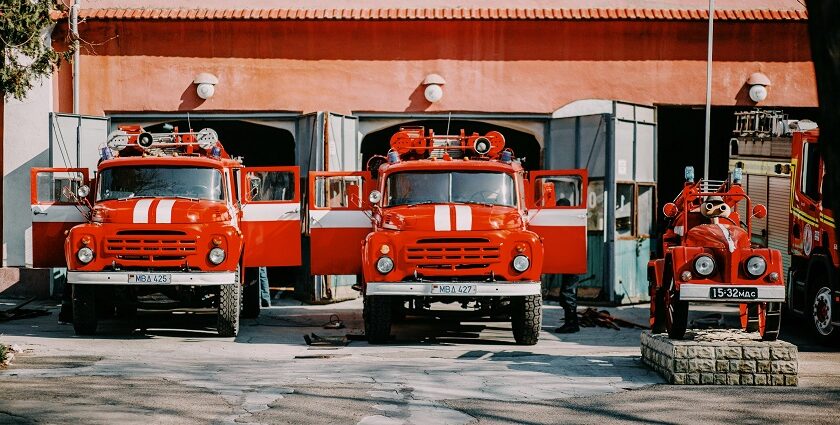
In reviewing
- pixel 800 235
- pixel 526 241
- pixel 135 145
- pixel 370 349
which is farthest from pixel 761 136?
pixel 135 145

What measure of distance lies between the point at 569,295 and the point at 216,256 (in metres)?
4.21

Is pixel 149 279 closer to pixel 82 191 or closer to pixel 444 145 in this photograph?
pixel 82 191

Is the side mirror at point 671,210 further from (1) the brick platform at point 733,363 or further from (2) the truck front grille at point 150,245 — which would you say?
(2) the truck front grille at point 150,245

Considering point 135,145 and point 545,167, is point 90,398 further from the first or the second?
point 545,167

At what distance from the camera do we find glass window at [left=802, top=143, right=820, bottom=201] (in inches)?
531

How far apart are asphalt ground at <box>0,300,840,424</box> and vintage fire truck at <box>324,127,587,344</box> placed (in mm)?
539

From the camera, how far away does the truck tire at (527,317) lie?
1257 centimetres

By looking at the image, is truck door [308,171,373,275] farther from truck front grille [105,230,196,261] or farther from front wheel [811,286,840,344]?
front wheel [811,286,840,344]

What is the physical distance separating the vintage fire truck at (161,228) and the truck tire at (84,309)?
1 cm

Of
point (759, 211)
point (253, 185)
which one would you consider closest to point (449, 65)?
point (253, 185)

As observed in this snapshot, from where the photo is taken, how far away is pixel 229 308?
13.2 metres

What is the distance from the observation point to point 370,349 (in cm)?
1258

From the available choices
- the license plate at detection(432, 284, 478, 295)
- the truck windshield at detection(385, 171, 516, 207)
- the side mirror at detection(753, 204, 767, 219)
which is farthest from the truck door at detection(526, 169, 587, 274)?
the side mirror at detection(753, 204, 767, 219)

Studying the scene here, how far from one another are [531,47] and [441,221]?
→ 671 cm
